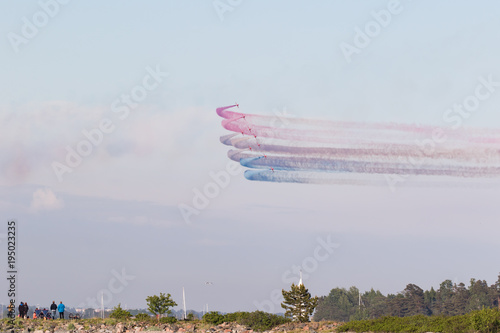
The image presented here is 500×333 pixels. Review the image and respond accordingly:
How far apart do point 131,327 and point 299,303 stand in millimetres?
15254

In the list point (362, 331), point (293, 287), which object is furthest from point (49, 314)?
point (362, 331)

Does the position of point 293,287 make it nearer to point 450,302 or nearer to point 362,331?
point 362,331

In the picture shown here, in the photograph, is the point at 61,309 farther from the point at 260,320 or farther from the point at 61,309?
the point at 260,320

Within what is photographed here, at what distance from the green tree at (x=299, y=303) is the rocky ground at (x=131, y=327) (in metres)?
3.38

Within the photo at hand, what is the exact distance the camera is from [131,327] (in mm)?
60062

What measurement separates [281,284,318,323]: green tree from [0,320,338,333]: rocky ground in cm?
338

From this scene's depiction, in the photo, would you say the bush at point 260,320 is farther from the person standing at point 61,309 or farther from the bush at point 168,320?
the person standing at point 61,309

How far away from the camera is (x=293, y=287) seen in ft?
206

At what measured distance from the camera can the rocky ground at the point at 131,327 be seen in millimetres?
56562

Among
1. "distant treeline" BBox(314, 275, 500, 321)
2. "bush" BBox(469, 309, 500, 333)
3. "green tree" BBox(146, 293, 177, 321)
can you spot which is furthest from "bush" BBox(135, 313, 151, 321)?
"distant treeline" BBox(314, 275, 500, 321)

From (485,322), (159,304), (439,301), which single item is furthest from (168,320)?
(439,301)

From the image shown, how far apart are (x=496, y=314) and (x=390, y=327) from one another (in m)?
7.55

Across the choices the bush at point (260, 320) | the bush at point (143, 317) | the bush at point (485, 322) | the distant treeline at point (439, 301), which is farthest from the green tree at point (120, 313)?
the distant treeline at point (439, 301)

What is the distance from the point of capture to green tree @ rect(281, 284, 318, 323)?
61219 mm
